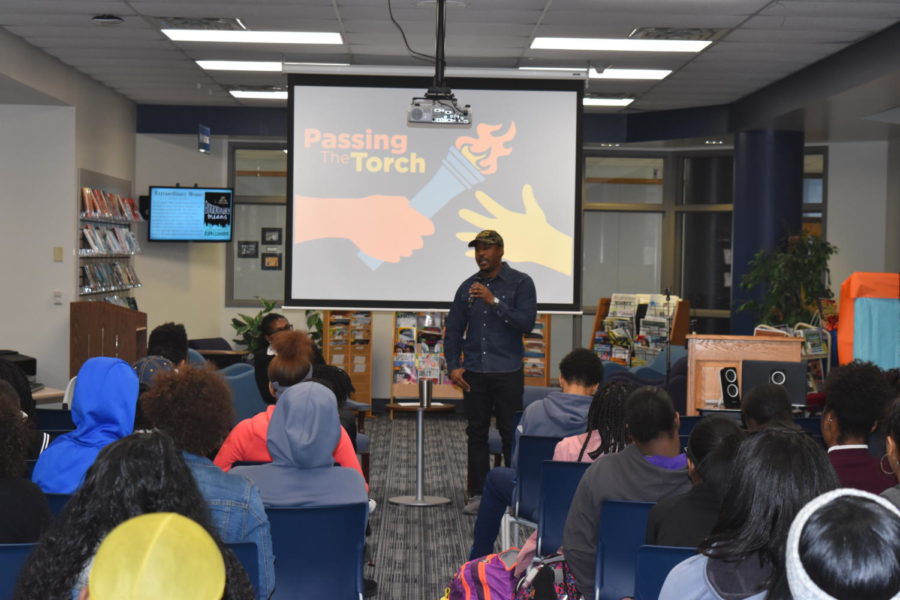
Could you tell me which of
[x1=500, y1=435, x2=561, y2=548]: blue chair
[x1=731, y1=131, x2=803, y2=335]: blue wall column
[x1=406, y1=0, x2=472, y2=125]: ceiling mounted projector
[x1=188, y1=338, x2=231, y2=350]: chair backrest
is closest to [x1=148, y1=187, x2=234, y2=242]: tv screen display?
[x1=188, y1=338, x2=231, y2=350]: chair backrest

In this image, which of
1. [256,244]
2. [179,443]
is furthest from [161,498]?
[256,244]

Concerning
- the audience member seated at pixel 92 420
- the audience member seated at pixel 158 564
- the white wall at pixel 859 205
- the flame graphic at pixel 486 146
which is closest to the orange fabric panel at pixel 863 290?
the flame graphic at pixel 486 146

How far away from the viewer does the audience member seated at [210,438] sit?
8.48ft

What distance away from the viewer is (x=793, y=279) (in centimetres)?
995

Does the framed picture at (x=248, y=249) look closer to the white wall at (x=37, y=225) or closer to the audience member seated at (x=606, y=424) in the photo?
the white wall at (x=37, y=225)

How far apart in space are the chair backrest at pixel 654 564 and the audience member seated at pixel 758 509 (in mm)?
563

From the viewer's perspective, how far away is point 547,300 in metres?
7.28

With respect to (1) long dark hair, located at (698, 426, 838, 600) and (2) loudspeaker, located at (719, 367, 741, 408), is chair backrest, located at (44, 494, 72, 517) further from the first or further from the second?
(2) loudspeaker, located at (719, 367, 741, 408)

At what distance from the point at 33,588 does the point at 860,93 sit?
816 centimetres

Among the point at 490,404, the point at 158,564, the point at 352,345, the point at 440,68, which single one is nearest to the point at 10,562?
the point at 158,564

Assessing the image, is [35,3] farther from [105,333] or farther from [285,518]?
[285,518]

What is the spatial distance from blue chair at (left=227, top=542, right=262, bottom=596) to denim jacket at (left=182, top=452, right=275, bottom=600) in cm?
5

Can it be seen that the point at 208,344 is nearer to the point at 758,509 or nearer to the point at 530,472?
the point at 530,472

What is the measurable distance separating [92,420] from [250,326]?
8867 millimetres
